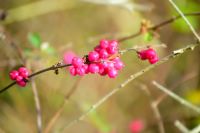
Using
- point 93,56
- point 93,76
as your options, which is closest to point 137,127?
point 93,76

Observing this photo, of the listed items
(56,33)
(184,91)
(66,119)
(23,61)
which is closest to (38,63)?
(23,61)

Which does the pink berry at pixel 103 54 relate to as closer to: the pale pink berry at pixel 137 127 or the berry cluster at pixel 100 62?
the berry cluster at pixel 100 62

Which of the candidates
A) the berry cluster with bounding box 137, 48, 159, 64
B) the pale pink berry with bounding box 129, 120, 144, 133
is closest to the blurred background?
the pale pink berry with bounding box 129, 120, 144, 133

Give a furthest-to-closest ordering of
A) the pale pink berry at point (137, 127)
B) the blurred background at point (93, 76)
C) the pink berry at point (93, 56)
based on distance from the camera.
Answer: the blurred background at point (93, 76) → the pale pink berry at point (137, 127) → the pink berry at point (93, 56)

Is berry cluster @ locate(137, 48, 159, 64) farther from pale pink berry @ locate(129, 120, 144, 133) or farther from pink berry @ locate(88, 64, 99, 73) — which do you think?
pale pink berry @ locate(129, 120, 144, 133)

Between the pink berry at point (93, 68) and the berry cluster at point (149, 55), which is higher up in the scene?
the pink berry at point (93, 68)

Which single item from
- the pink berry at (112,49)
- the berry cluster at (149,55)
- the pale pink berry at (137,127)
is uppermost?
the pink berry at (112,49)

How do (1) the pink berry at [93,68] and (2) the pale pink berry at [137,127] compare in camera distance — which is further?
(2) the pale pink berry at [137,127]

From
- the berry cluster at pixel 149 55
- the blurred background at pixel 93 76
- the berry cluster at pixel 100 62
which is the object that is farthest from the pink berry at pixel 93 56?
the blurred background at pixel 93 76
